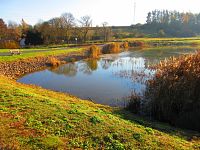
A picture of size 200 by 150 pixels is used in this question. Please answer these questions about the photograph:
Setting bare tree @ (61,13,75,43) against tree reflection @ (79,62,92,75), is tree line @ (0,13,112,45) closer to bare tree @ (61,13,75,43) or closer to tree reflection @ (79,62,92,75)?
bare tree @ (61,13,75,43)

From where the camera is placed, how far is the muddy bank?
33.6 m

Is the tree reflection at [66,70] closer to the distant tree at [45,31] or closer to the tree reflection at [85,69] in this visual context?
the tree reflection at [85,69]

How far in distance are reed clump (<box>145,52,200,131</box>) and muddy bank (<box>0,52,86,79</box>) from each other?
63.8 ft

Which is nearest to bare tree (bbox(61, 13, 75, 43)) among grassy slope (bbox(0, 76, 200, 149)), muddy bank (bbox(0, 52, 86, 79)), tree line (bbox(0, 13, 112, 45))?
tree line (bbox(0, 13, 112, 45))

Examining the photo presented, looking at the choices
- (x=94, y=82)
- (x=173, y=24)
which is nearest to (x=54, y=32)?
(x=94, y=82)

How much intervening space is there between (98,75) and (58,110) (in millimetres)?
22520

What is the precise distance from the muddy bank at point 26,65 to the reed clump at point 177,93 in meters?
19.5

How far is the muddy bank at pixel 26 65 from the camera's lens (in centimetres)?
3362

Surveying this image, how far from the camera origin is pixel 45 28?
74.1 metres

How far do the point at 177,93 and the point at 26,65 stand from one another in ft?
87.4

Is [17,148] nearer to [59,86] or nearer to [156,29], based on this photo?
[59,86]

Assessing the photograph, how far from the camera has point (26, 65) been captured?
1537 inches

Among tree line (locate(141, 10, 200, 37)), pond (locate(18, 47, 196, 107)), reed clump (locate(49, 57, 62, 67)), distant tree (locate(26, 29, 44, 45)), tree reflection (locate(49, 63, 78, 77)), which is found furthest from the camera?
tree line (locate(141, 10, 200, 37))

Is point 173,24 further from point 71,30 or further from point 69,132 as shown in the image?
point 69,132
